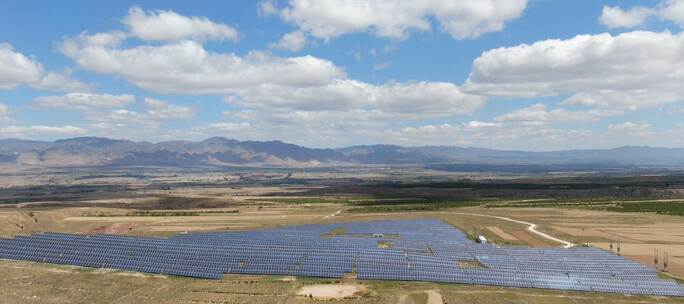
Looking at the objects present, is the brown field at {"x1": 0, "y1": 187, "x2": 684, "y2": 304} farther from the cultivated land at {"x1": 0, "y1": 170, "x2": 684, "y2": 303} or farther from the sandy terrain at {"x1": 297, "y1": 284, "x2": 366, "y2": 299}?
the sandy terrain at {"x1": 297, "y1": 284, "x2": 366, "y2": 299}

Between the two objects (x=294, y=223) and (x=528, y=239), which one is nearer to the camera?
(x=528, y=239)

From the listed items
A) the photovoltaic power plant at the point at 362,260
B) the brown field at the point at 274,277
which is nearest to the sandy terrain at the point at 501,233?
the brown field at the point at 274,277

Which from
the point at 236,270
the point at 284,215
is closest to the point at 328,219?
the point at 284,215

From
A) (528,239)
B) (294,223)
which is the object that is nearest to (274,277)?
(528,239)

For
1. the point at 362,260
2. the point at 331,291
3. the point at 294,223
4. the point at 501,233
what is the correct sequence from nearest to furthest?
1. the point at 331,291
2. the point at 362,260
3. the point at 501,233
4. the point at 294,223

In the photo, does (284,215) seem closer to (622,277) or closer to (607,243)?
(607,243)

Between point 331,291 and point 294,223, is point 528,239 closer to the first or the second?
point 331,291

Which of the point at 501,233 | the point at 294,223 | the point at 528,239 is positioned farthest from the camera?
the point at 294,223
